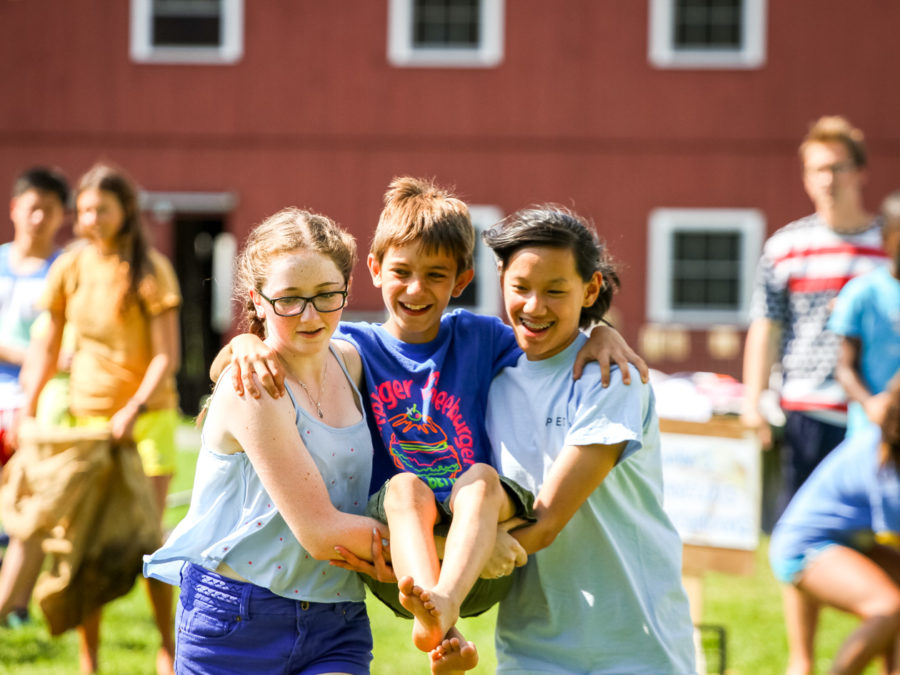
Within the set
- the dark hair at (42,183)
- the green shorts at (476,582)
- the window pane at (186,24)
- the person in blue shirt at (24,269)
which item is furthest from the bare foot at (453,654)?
the window pane at (186,24)

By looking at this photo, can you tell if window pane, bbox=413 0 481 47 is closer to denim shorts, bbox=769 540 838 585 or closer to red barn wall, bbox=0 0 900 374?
red barn wall, bbox=0 0 900 374

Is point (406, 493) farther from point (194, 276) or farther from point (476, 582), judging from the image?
point (194, 276)

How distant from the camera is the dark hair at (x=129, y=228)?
177 inches

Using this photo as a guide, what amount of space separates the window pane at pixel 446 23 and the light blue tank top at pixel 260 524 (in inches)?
504

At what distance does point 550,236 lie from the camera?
2574mm

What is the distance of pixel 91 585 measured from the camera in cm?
429

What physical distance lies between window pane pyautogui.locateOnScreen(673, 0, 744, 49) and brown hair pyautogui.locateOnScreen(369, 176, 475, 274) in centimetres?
1270

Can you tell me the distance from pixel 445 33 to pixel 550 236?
1262 cm

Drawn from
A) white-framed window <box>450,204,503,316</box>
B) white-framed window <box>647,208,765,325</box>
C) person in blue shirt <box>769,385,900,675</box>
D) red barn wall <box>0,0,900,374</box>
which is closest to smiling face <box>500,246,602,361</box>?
person in blue shirt <box>769,385,900,675</box>

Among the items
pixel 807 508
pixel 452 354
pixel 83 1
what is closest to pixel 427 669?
pixel 807 508

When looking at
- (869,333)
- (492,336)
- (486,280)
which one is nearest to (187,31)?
→ (486,280)

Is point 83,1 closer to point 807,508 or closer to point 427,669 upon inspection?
point 427,669

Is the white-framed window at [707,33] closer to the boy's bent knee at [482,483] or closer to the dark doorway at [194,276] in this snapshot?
the dark doorway at [194,276]

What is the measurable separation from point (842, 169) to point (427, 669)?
278 cm
